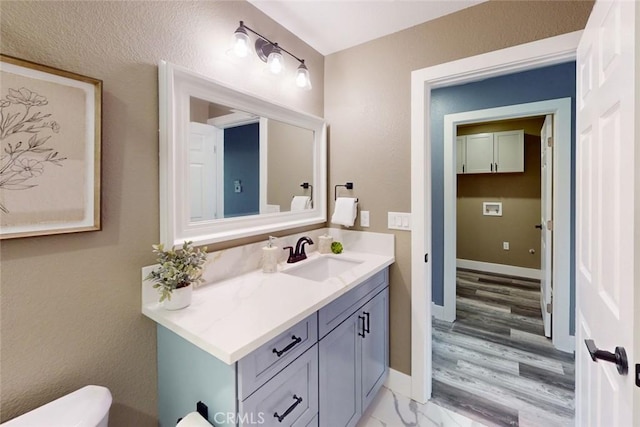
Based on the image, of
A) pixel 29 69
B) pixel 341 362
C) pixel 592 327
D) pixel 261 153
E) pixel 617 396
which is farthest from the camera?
pixel 261 153

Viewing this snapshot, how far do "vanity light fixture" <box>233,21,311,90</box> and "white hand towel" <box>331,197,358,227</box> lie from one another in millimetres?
801

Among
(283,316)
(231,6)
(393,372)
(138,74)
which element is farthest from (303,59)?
(393,372)

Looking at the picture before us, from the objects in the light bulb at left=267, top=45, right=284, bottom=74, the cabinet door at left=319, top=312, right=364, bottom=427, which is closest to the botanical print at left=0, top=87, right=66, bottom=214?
the light bulb at left=267, top=45, right=284, bottom=74

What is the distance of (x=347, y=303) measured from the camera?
1441 millimetres

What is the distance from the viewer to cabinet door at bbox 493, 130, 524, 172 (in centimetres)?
399

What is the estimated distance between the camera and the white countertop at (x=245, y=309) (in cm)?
89

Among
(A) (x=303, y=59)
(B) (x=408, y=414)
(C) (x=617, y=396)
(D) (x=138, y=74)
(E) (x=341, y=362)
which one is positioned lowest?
(B) (x=408, y=414)

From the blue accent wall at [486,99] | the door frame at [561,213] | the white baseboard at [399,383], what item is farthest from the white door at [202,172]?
the door frame at [561,213]

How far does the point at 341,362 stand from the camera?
1393mm

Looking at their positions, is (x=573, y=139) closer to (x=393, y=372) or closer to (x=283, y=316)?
(x=393, y=372)

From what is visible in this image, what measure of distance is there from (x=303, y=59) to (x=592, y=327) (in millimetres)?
2036

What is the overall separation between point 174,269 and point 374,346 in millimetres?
1242

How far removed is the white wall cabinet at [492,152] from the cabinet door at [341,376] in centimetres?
368

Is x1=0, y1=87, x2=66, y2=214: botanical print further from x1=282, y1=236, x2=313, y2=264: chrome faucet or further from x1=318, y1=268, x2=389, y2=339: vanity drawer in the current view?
x1=282, y1=236, x2=313, y2=264: chrome faucet
